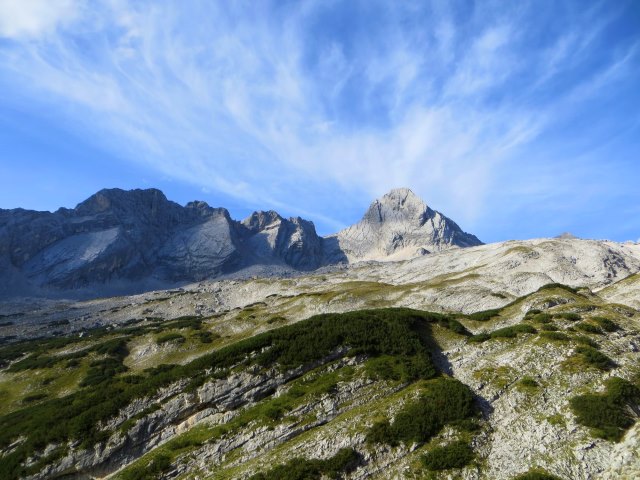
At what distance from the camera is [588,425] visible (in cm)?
2419

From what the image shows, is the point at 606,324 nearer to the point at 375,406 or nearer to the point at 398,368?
the point at 398,368

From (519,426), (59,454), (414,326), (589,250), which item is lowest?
(59,454)

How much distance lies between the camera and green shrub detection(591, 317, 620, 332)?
35.9 metres

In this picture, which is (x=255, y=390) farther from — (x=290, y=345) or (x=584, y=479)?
(x=584, y=479)

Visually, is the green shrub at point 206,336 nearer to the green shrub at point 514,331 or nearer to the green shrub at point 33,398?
the green shrub at point 33,398

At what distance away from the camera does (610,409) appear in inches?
970

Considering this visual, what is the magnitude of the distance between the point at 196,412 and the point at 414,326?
21558 millimetres

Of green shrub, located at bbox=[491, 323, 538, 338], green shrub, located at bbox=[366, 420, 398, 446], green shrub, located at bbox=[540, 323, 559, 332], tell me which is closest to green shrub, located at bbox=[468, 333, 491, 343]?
green shrub, located at bbox=[491, 323, 538, 338]

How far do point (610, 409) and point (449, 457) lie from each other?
969cm

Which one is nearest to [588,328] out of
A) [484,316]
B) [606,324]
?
[606,324]

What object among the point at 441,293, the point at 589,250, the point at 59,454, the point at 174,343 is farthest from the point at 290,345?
the point at 589,250

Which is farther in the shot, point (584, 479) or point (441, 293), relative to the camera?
point (441, 293)

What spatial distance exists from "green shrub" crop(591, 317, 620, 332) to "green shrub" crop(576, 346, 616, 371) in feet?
19.9

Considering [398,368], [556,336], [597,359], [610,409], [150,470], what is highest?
[556,336]
